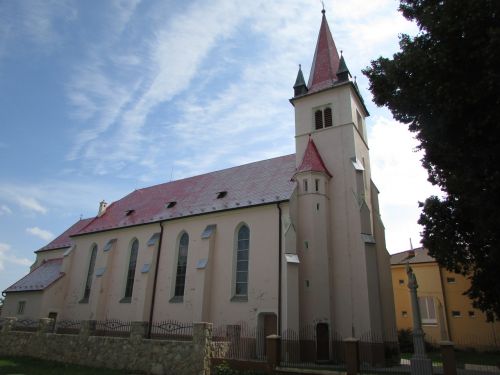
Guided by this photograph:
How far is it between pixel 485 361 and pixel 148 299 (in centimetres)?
1954

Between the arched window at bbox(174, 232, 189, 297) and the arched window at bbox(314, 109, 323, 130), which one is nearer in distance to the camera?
the arched window at bbox(174, 232, 189, 297)

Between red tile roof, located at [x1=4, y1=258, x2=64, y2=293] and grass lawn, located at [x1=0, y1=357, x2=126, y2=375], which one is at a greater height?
red tile roof, located at [x1=4, y1=258, x2=64, y2=293]

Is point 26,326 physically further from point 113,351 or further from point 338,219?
point 338,219

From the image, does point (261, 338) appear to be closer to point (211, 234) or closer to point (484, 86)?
point (211, 234)

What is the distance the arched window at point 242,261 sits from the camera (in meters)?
20.9

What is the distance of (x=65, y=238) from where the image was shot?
1425 inches

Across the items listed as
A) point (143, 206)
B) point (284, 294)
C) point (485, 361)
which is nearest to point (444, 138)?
point (284, 294)

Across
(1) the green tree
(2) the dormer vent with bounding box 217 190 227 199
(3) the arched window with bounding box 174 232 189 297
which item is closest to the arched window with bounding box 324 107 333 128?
(2) the dormer vent with bounding box 217 190 227 199

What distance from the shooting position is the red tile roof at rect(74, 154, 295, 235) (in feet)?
75.3

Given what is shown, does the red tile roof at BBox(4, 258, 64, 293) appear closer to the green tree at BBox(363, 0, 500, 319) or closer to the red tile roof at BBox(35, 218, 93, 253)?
the red tile roof at BBox(35, 218, 93, 253)

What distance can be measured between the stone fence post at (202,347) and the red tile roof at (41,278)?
1920 centimetres

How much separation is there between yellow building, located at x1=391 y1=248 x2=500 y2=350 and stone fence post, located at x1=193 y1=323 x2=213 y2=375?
67.9 feet

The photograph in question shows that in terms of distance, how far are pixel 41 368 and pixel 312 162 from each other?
53.1 feet

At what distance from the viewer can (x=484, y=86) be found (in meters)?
9.66
